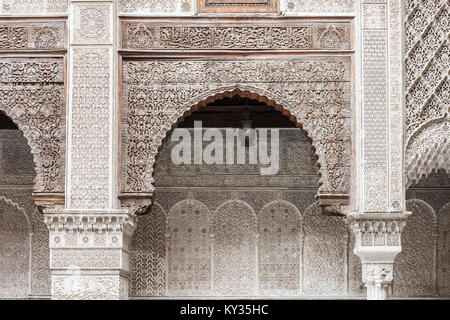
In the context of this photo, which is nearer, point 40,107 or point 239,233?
point 40,107

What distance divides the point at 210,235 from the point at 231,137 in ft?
3.28

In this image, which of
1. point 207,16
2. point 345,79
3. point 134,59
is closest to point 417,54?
point 345,79

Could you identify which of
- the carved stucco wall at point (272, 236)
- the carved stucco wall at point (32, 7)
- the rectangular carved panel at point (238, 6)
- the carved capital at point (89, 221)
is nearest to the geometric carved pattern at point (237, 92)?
the carved capital at point (89, 221)

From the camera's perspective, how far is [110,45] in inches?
320

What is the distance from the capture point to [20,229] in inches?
391

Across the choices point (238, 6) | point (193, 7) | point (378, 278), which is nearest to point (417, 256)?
point (378, 278)

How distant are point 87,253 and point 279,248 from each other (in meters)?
2.57

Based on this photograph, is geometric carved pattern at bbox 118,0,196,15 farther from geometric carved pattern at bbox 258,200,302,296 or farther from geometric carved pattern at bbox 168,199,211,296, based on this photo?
geometric carved pattern at bbox 258,200,302,296

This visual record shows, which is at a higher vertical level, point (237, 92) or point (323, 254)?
point (237, 92)

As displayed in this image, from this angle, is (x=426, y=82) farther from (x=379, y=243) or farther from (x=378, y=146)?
(x=379, y=243)

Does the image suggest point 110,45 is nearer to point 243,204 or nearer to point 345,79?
point 345,79

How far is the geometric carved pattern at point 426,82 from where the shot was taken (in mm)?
8094

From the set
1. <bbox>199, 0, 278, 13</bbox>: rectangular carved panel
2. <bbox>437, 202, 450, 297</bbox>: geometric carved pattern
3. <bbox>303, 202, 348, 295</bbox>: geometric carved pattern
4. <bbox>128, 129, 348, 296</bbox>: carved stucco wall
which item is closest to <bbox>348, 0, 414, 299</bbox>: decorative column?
<bbox>199, 0, 278, 13</bbox>: rectangular carved panel

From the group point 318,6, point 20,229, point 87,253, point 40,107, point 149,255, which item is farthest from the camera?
point 20,229
